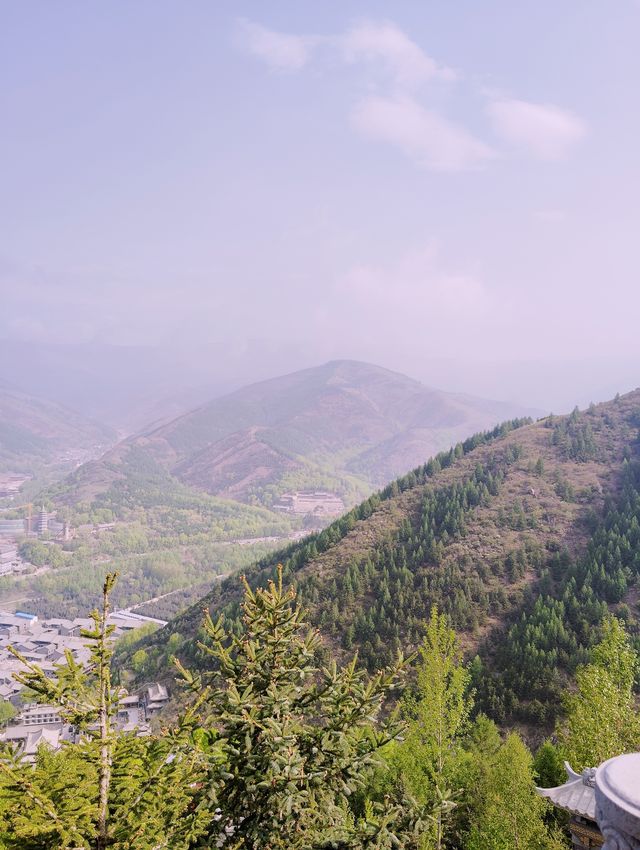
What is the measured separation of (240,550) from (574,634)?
137 metres

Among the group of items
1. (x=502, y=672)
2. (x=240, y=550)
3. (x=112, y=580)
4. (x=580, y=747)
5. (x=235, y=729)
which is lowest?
(x=240, y=550)

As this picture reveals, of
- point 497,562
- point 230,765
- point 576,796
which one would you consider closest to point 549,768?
point 576,796

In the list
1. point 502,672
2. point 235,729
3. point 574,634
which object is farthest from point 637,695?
point 235,729

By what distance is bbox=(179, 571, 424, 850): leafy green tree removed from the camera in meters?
8.87

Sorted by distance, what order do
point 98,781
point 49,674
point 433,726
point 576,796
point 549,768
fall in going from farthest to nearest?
point 49,674 < point 549,768 < point 433,726 < point 576,796 < point 98,781

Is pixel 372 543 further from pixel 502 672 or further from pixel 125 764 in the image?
pixel 125 764

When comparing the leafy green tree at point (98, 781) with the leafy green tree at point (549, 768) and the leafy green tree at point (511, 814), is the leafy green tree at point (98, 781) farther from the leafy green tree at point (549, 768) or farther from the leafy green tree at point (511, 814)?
the leafy green tree at point (549, 768)

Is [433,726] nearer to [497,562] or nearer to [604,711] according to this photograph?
[604,711]

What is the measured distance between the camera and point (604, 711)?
72.8ft

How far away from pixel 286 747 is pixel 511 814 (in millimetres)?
15696

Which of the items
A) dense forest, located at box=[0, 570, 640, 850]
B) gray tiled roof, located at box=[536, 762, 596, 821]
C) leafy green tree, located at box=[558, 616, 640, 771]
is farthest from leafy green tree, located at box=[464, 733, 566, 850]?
dense forest, located at box=[0, 570, 640, 850]

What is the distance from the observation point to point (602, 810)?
16.9 ft

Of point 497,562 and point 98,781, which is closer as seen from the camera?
point 98,781

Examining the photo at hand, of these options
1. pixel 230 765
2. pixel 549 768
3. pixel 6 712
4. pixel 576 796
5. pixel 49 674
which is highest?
pixel 230 765
